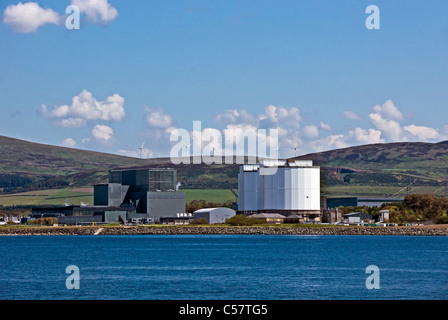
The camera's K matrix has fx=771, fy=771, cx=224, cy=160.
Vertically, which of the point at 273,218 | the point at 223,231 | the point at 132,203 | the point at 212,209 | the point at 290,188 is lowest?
the point at 223,231

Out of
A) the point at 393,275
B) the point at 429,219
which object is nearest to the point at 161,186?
the point at 429,219

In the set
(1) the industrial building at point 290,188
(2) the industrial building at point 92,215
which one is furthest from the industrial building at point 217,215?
(2) the industrial building at point 92,215

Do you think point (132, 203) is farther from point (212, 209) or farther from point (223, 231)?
point (223, 231)

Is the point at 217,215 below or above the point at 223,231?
above

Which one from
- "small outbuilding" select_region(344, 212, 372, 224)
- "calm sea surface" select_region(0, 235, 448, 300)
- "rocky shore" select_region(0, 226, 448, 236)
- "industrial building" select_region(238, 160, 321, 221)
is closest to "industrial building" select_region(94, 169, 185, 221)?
"industrial building" select_region(238, 160, 321, 221)

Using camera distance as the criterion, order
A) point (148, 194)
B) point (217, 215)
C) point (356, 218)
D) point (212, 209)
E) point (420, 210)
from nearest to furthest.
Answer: point (420, 210) < point (356, 218) < point (217, 215) < point (212, 209) < point (148, 194)

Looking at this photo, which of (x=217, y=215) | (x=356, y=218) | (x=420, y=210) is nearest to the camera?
(x=420, y=210)

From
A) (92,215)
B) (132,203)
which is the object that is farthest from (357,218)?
(92,215)

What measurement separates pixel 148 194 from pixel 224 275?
102 meters

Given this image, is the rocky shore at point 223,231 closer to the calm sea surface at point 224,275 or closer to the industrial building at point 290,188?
the industrial building at point 290,188

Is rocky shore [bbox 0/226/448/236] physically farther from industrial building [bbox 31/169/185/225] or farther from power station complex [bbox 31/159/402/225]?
industrial building [bbox 31/169/185/225]

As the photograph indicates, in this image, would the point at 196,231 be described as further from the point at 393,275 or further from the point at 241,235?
the point at 393,275

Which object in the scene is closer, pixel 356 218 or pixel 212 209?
pixel 356 218

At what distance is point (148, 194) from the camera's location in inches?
6004
